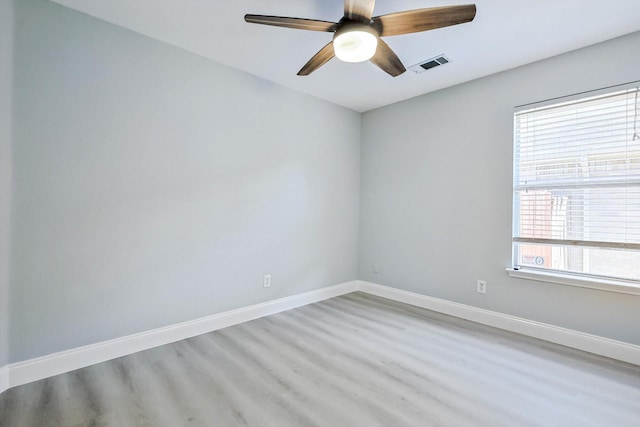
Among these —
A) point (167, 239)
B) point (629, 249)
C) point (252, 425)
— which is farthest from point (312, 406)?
point (629, 249)

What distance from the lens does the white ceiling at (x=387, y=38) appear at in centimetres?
201

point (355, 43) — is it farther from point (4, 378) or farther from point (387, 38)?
point (4, 378)

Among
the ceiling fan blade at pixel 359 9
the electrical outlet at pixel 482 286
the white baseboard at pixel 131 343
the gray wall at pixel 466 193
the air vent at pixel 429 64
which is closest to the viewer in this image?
the ceiling fan blade at pixel 359 9

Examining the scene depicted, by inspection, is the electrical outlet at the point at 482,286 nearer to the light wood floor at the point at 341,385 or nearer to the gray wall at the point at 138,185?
the light wood floor at the point at 341,385

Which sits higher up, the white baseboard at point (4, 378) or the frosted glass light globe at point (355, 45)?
the frosted glass light globe at point (355, 45)

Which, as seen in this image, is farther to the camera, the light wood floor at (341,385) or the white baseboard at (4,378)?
the white baseboard at (4,378)

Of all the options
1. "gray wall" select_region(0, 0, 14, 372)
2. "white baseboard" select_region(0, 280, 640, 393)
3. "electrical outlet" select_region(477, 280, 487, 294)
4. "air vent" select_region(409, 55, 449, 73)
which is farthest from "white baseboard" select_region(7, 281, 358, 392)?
"air vent" select_region(409, 55, 449, 73)

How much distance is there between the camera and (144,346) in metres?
2.36

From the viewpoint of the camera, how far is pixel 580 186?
2.47 metres

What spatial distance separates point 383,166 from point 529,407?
9.54 feet

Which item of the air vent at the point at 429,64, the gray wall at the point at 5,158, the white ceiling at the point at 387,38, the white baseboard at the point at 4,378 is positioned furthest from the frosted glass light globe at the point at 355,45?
the white baseboard at the point at 4,378

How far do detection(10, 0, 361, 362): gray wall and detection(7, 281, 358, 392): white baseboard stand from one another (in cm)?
7

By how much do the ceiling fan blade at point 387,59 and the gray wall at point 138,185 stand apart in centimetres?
145

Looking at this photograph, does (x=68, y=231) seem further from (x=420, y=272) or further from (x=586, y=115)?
(x=586, y=115)
